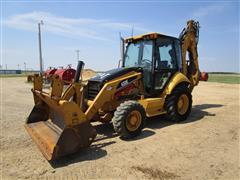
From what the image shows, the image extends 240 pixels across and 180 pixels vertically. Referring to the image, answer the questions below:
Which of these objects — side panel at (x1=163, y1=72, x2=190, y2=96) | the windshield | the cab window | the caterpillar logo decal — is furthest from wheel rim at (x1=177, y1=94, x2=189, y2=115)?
the caterpillar logo decal

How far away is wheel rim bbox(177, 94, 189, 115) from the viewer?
26.0ft

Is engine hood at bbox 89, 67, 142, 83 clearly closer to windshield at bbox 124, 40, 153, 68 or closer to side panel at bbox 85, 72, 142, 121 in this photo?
side panel at bbox 85, 72, 142, 121

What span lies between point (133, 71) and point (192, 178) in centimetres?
367

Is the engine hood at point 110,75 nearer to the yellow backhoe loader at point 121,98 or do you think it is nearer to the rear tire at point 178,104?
the yellow backhoe loader at point 121,98

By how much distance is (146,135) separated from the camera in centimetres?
642

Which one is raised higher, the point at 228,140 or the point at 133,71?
the point at 133,71

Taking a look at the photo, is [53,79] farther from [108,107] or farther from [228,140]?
[228,140]

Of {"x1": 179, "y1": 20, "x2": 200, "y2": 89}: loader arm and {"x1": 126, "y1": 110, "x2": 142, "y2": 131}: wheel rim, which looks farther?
{"x1": 179, "y1": 20, "x2": 200, "y2": 89}: loader arm

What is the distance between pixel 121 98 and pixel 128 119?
3.26 ft

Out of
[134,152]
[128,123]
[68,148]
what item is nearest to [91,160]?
[68,148]

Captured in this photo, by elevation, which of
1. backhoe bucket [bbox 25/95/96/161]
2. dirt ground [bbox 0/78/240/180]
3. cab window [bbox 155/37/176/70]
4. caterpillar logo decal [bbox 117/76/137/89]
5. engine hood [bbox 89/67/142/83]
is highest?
cab window [bbox 155/37/176/70]

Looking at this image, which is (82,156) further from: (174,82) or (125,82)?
(174,82)

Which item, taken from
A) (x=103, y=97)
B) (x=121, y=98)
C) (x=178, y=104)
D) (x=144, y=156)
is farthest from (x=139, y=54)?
(x=144, y=156)

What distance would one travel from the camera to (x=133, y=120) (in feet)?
20.2
